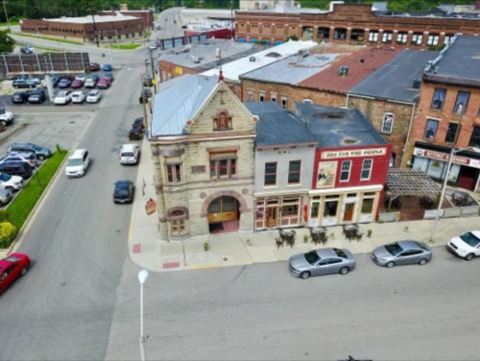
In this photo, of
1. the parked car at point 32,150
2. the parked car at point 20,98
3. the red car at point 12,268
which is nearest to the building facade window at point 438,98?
the red car at point 12,268

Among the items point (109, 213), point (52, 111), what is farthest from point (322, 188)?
point (52, 111)

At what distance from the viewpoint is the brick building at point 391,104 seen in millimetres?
36781

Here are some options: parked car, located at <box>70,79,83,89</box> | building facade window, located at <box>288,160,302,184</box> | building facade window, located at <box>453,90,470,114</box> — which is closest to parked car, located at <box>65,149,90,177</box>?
building facade window, located at <box>288,160,302,184</box>

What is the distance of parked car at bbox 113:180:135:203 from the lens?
33688 mm

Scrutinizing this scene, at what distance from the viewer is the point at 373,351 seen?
64.9 ft

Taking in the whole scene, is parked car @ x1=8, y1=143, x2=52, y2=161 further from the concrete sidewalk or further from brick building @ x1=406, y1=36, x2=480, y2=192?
→ brick building @ x1=406, y1=36, x2=480, y2=192

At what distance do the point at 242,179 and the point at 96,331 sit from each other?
13921 mm

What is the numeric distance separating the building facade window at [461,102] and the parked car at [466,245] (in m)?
12.3

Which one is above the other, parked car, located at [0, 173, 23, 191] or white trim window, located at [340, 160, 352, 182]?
white trim window, located at [340, 160, 352, 182]

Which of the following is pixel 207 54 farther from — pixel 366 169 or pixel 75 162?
pixel 366 169

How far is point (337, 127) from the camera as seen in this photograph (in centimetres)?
3114

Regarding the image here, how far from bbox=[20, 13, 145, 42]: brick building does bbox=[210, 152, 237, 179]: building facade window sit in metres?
101

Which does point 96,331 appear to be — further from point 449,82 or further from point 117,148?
point 449,82

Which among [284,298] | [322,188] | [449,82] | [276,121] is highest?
[449,82]
